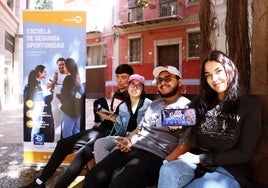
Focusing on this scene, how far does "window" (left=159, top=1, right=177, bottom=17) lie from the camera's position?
19.0 metres

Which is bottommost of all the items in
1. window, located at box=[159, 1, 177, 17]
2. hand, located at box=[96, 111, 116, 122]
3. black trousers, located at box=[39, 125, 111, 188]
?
black trousers, located at box=[39, 125, 111, 188]

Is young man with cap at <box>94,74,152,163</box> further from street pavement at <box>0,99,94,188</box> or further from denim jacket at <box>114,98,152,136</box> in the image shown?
street pavement at <box>0,99,94,188</box>

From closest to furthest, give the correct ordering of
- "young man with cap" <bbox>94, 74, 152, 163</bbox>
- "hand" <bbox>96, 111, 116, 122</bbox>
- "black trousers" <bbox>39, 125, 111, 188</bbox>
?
"black trousers" <bbox>39, 125, 111, 188</bbox>, "young man with cap" <bbox>94, 74, 152, 163</bbox>, "hand" <bbox>96, 111, 116, 122</bbox>

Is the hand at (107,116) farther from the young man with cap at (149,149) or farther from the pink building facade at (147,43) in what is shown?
the pink building facade at (147,43)

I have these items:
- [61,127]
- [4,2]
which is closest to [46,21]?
[61,127]

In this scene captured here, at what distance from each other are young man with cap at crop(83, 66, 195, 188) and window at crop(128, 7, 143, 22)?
18178 mm

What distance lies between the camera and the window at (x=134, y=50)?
68.2 feet

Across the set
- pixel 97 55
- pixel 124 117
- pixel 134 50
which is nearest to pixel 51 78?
pixel 124 117

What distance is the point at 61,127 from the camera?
14.4 ft

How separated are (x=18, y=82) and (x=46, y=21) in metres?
15.2

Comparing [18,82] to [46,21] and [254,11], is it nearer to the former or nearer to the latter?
[46,21]

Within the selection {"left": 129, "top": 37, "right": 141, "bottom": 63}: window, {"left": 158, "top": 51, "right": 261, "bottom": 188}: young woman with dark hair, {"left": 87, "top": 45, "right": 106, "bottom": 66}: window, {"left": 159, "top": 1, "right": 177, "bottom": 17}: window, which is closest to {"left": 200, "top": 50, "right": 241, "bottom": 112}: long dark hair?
{"left": 158, "top": 51, "right": 261, "bottom": 188}: young woman with dark hair

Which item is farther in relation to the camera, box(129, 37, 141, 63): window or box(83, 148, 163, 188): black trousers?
box(129, 37, 141, 63): window

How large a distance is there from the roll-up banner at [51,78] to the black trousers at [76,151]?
0.73 meters
